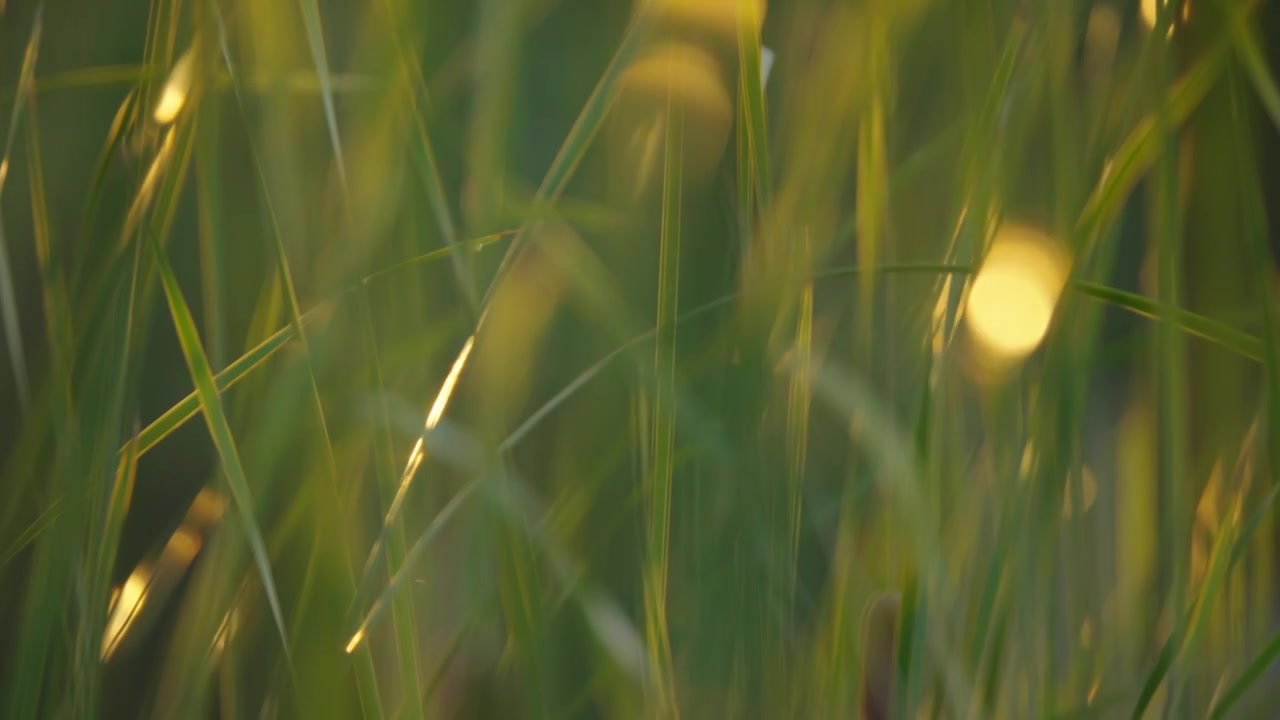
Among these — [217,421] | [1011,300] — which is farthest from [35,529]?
[1011,300]

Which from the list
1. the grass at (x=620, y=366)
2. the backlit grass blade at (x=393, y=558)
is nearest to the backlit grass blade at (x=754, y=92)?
the grass at (x=620, y=366)

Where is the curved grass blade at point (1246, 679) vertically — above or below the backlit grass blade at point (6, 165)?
below

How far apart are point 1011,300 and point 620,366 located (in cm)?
14

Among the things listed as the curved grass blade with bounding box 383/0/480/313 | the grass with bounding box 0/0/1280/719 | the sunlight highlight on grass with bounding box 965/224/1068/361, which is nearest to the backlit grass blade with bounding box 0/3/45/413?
the grass with bounding box 0/0/1280/719

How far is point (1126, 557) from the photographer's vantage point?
15.1 inches

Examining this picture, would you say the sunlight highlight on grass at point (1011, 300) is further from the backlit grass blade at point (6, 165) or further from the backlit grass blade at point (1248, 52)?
the backlit grass blade at point (6, 165)

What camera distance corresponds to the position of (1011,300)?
35cm

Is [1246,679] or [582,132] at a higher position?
[582,132]

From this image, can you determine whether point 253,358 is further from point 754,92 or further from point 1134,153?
point 1134,153

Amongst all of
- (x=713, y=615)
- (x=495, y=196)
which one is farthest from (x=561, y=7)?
(x=713, y=615)

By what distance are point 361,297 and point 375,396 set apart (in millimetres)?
27

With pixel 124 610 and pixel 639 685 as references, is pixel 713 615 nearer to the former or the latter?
pixel 639 685

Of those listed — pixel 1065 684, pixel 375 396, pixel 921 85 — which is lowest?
pixel 1065 684

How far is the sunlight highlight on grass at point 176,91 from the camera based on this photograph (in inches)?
11.3
